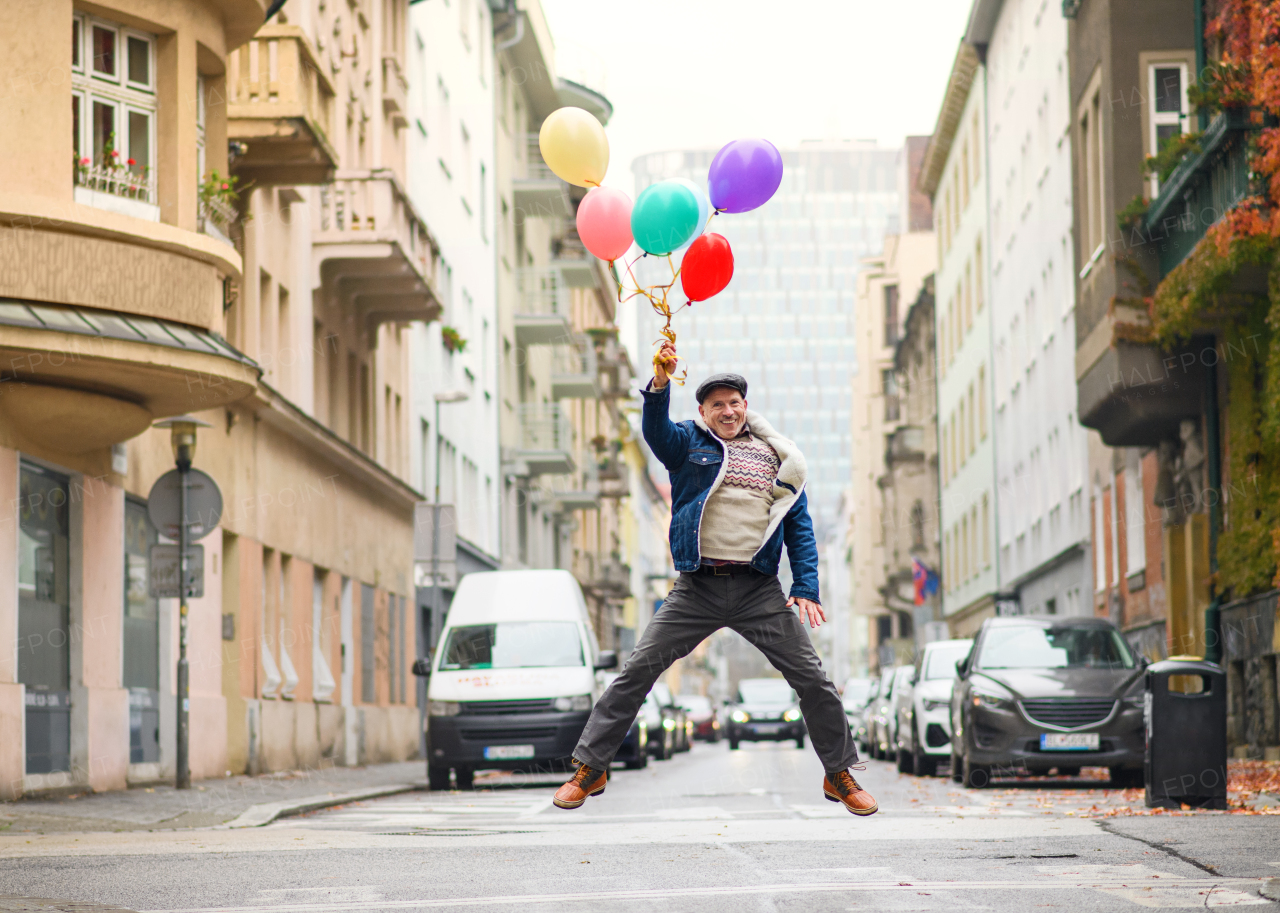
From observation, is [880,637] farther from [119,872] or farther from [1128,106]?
[119,872]

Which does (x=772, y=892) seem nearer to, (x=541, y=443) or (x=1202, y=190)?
(x=1202, y=190)

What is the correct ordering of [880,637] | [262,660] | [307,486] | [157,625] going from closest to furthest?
1. [157,625]
2. [262,660]
3. [307,486]
4. [880,637]

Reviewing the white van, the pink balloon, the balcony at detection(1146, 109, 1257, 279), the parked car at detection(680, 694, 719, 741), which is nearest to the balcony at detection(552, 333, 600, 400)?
the parked car at detection(680, 694, 719, 741)

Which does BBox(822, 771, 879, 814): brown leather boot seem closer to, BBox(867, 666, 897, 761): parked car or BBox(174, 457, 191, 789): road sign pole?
BBox(174, 457, 191, 789): road sign pole

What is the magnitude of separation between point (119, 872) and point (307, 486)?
20335 mm

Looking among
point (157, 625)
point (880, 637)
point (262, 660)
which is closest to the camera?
point (157, 625)

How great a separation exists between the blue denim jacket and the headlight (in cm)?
1391

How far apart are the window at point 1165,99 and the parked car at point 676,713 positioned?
48.1 feet

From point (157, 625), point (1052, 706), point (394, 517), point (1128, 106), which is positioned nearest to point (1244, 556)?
point (1052, 706)

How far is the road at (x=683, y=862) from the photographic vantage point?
823 centimetres

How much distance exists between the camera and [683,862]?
398 inches

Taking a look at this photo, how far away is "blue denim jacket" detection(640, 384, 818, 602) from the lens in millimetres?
9039

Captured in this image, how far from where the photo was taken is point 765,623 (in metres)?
9.11

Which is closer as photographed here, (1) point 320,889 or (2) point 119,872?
(1) point 320,889
